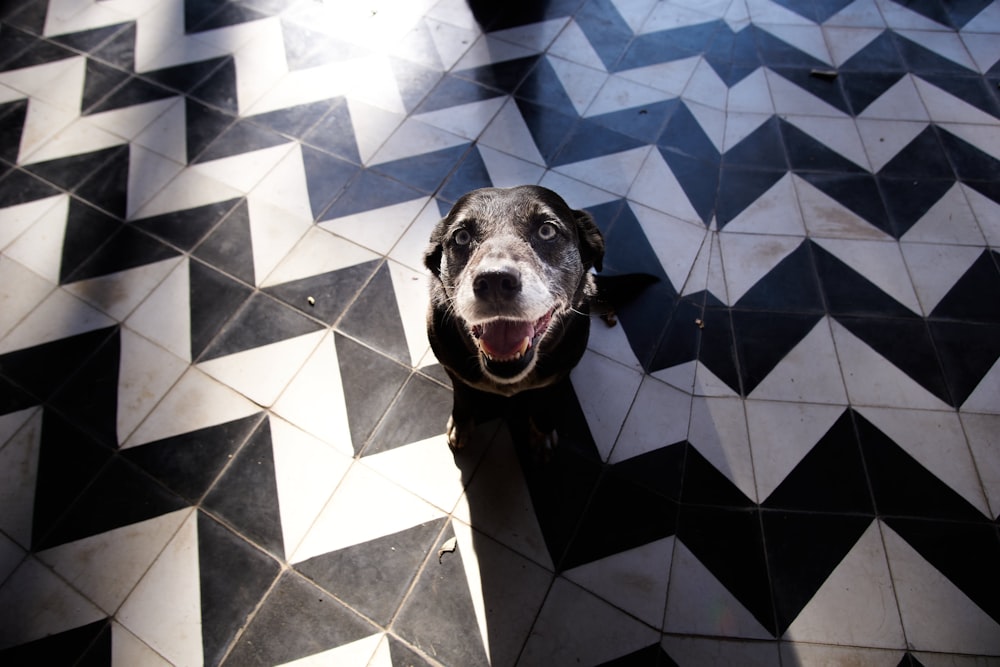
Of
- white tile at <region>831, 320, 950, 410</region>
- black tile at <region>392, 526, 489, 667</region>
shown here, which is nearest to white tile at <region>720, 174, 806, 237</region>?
white tile at <region>831, 320, 950, 410</region>

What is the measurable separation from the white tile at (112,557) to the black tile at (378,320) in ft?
3.71

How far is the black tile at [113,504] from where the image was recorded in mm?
2377

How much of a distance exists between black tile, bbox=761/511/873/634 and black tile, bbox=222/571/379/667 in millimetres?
1686

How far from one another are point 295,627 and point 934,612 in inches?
103

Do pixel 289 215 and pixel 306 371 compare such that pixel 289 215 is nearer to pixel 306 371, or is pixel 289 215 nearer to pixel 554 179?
pixel 306 371

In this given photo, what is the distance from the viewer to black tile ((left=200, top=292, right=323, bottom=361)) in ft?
9.21

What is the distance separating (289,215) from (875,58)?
4275mm

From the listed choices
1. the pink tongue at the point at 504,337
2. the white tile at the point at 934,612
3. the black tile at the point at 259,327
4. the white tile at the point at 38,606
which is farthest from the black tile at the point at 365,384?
the white tile at the point at 934,612

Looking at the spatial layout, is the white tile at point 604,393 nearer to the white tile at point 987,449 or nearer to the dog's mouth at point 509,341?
the dog's mouth at point 509,341

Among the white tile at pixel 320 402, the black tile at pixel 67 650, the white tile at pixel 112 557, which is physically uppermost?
the white tile at pixel 320 402

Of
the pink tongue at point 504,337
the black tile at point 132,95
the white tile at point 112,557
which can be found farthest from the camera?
the black tile at point 132,95

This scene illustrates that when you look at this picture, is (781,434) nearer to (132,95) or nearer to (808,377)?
(808,377)

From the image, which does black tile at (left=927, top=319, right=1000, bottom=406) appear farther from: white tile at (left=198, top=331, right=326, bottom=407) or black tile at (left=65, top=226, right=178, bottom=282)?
black tile at (left=65, top=226, right=178, bottom=282)

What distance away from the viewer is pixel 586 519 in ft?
7.75
